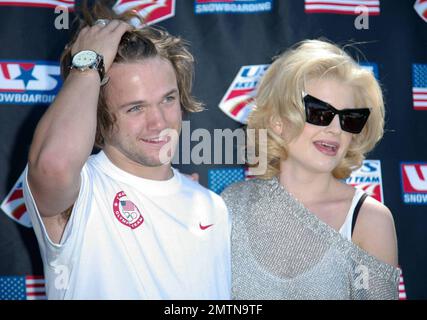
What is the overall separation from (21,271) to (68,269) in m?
1.14

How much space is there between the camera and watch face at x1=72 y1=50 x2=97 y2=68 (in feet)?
5.46

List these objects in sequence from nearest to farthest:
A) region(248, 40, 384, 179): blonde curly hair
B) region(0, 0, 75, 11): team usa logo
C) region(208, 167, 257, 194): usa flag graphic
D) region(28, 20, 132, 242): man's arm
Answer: region(28, 20, 132, 242): man's arm < region(248, 40, 384, 179): blonde curly hair < region(0, 0, 75, 11): team usa logo < region(208, 167, 257, 194): usa flag graphic

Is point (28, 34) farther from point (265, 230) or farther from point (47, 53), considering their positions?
point (265, 230)

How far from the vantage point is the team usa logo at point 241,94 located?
9.18ft

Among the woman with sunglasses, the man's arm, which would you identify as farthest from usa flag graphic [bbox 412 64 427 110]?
the man's arm

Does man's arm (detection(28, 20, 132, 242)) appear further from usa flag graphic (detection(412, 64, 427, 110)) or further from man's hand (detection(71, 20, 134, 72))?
usa flag graphic (detection(412, 64, 427, 110))

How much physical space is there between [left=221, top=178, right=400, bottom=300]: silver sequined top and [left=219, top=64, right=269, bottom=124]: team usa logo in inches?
28.6

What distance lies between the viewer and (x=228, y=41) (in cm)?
279

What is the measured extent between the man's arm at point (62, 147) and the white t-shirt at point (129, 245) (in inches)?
1.9

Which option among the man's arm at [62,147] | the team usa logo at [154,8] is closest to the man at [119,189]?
the man's arm at [62,147]

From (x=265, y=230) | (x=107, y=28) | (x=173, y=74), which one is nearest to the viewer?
(x=107, y=28)

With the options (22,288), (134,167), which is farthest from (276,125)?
(22,288)
